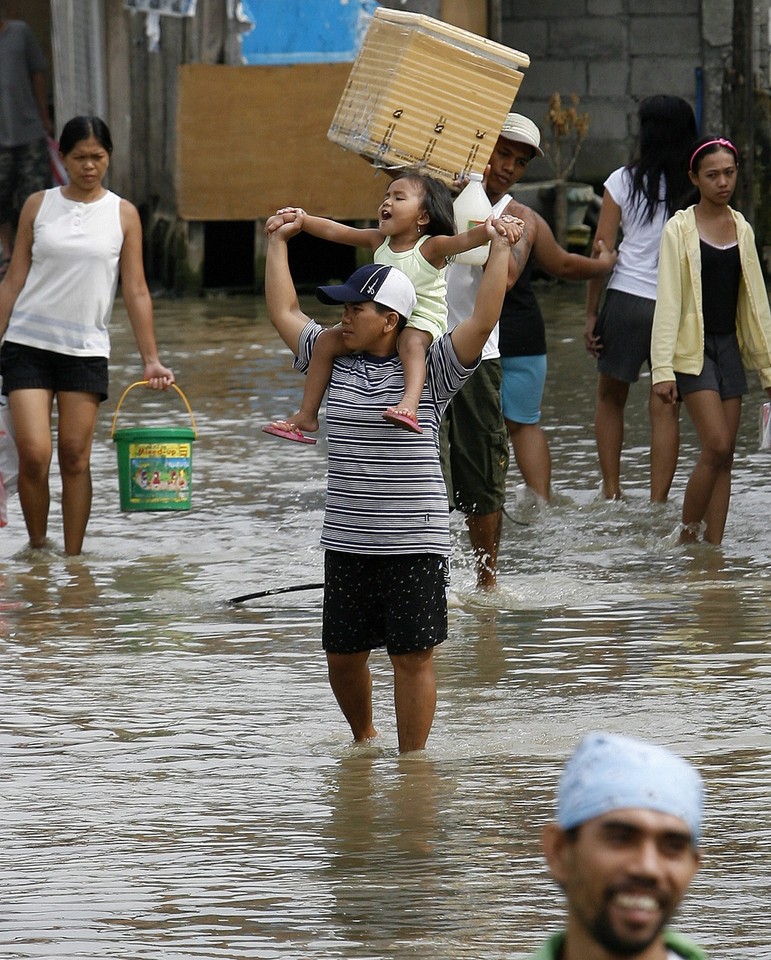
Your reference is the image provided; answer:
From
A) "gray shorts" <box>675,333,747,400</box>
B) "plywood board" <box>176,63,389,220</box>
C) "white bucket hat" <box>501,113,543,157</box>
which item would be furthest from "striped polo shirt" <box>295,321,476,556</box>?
"plywood board" <box>176,63,389,220</box>

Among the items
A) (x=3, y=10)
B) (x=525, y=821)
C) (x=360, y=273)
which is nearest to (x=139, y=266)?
(x=360, y=273)

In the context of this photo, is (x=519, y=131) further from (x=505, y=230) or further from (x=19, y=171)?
(x=19, y=171)

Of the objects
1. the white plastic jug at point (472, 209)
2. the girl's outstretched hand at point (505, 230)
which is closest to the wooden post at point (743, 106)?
the white plastic jug at point (472, 209)

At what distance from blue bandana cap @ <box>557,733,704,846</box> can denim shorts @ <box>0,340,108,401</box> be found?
5.61m

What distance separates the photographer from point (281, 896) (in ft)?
13.5

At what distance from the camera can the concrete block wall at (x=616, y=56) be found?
19.9 meters

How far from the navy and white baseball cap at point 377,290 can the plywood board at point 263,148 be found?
40.1 feet

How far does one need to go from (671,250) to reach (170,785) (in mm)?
3528

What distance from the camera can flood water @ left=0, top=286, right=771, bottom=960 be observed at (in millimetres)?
4004

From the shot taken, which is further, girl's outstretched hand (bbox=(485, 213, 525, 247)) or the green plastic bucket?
the green plastic bucket

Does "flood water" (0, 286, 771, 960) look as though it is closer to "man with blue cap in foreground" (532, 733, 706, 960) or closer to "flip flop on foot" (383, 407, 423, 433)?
"flip flop on foot" (383, 407, 423, 433)

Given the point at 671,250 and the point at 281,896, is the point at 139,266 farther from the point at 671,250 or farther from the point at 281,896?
the point at 281,896

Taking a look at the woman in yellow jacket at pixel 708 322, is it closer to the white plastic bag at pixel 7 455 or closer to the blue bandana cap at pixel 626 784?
the white plastic bag at pixel 7 455

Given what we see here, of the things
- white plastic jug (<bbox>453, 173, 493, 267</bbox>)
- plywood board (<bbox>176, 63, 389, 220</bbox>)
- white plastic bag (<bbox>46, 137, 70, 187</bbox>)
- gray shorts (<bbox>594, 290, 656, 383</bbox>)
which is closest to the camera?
white plastic jug (<bbox>453, 173, 493, 267</bbox>)
